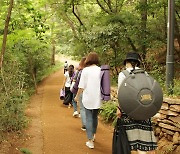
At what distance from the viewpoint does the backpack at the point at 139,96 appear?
12.6 feet

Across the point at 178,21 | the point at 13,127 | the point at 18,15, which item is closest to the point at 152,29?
the point at 178,21

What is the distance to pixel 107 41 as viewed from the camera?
12.0 metres

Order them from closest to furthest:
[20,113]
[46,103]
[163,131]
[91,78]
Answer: [91,78]
[163,131]
[20,113]
[46,103]

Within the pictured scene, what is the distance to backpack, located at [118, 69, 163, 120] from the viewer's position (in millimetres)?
3855

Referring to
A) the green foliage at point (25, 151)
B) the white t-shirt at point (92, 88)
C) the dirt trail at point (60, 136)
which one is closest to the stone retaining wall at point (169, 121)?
the dirt trail at point (60, 136)

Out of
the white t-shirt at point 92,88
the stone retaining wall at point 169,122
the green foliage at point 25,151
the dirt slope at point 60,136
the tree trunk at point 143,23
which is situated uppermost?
the tree trunk at point 143,23

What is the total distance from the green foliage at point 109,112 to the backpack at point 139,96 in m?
4.79

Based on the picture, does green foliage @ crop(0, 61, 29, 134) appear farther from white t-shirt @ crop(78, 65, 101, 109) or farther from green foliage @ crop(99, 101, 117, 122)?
green foliage @ crop(99, 101, 117, 122)

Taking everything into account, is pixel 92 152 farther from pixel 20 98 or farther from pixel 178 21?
pixel 178 21

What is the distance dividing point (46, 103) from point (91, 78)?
284 inches

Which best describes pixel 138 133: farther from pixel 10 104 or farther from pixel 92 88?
pixel 10 104

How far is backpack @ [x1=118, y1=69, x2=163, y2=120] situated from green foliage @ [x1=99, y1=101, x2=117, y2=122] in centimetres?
479

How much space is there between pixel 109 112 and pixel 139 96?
514cm

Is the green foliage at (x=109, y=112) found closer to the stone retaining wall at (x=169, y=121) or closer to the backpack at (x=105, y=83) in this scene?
the stone retaining wall at (x=169, y=121)
